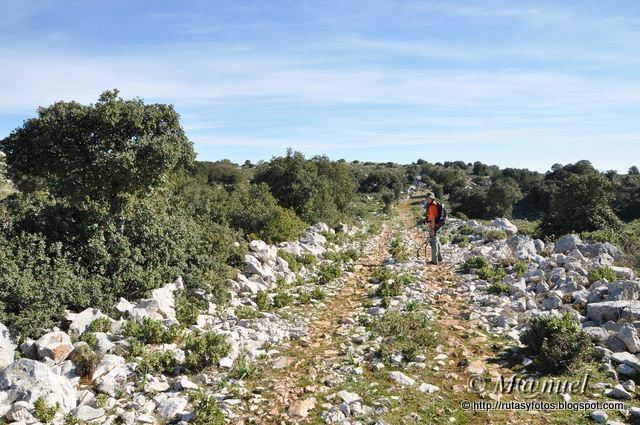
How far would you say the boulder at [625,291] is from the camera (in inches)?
387

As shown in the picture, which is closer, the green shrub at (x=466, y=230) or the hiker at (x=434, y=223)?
the hiker at (x=434, y=223)

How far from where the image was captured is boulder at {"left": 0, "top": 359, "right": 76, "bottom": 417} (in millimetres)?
6406

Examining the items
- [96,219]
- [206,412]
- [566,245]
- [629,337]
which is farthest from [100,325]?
[566,245]

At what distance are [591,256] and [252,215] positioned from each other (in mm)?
13865

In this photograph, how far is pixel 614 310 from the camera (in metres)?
9.27

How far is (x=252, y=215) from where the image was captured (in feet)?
64.4

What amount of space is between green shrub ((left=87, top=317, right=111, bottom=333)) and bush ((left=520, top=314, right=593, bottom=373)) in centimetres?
873

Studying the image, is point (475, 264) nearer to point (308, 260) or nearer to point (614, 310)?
point (308, 260)

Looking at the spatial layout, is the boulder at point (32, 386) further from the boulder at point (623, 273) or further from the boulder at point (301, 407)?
the boulder at point (623, 273)

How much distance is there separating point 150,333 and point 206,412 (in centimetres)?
322

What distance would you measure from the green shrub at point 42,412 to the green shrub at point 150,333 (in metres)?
2.61

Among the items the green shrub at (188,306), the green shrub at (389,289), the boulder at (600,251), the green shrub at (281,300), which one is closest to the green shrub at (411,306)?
the green shrub at (389,289)

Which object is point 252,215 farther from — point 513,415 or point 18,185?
point 513,415

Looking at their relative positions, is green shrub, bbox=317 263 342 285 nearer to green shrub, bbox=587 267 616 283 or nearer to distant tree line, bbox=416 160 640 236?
green shrub, bbox=587 267 616 283
